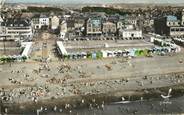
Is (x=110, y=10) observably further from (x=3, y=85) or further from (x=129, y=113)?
(x=129, y=113)

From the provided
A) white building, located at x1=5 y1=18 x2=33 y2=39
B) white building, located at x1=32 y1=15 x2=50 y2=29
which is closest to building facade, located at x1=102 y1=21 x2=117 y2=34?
white building, located at x1=5 y1=18 x2=33 y2=39

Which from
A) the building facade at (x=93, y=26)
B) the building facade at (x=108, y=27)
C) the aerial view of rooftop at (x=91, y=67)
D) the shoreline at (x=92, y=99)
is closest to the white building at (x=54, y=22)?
the aerial view of rooftop at (x=91, y=67)

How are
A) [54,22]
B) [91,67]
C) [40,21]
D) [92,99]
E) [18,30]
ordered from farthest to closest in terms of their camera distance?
[40,21]
[54,22]
[18,30]
[91,67]
[92,99]

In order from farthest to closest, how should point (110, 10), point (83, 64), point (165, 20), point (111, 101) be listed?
point (110, 10)
point (165, 20)
point (83, 64)
point (111, 101)

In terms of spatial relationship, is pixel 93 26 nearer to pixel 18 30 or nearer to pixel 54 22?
pixel 54 22

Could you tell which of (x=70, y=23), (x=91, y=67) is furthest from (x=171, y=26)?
(x=91, y=67)

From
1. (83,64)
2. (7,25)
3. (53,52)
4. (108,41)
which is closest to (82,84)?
(83,64)

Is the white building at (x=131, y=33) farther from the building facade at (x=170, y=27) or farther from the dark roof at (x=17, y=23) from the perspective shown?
the dark roof at (x=17, y=23)

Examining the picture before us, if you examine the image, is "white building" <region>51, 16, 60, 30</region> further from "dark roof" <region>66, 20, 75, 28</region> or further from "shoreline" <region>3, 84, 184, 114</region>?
"shoreline" <region>3, 84, 184, 114</region>
